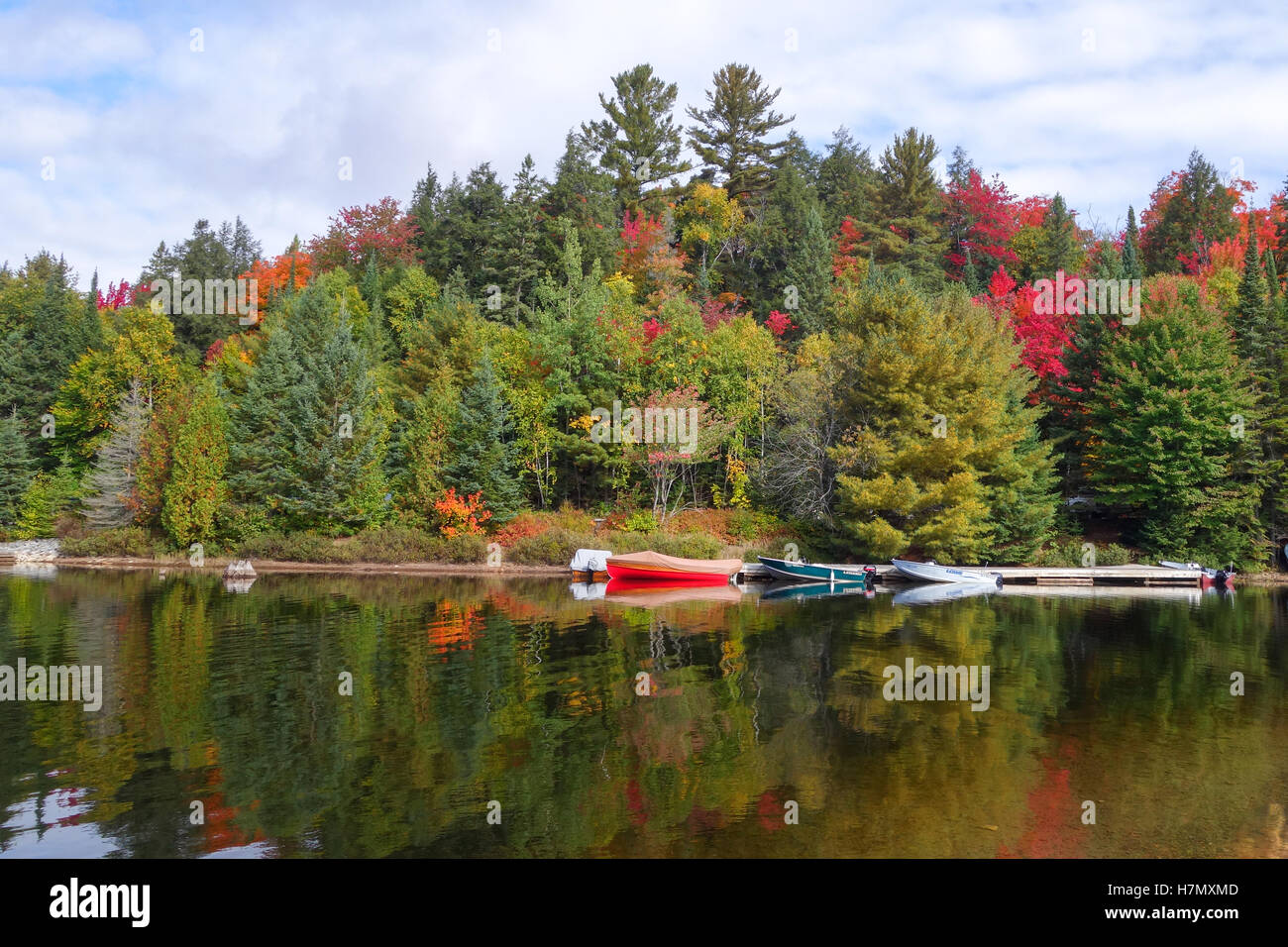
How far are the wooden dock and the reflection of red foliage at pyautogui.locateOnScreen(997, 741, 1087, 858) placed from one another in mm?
25350

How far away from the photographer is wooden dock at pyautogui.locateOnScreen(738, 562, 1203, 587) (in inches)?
1462

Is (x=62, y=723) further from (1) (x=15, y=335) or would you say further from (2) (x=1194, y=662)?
(1) (x=15, y=335)

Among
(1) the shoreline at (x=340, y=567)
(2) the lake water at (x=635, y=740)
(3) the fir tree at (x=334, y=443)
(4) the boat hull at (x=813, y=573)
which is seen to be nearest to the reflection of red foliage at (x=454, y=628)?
(2) the lake water at (x=635, y=740)

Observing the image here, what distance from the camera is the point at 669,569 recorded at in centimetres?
3584

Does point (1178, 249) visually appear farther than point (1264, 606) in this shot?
Yes

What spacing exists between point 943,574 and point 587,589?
1545 centimetres

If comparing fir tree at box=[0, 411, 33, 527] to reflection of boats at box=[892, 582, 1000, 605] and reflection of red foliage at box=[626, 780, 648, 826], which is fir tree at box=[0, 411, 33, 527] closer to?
reflection of boats at box=[892, 582, 1000, 605]

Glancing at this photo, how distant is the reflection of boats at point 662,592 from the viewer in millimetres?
30645

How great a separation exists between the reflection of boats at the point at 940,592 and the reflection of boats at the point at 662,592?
6.36 meters

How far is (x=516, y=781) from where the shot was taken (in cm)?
1162

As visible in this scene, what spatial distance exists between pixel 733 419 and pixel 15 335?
5232 cm

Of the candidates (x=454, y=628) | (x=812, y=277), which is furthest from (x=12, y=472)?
(x=812, y=277)

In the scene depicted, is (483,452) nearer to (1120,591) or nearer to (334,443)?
(334,443)
